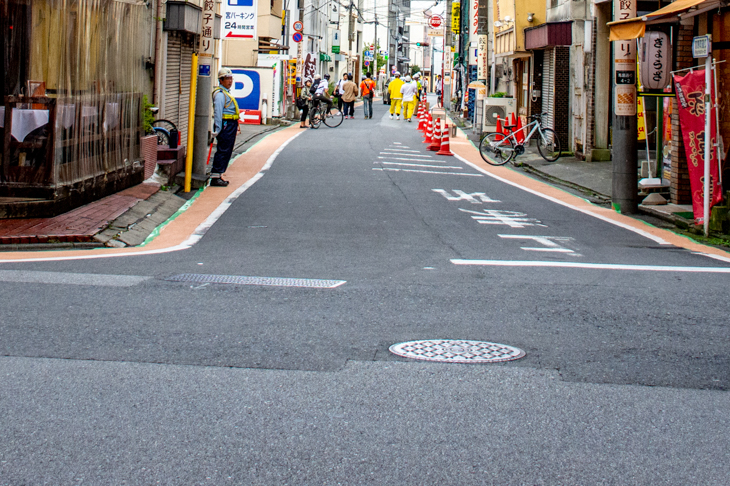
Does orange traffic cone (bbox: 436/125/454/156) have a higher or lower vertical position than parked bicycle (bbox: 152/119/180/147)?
higher

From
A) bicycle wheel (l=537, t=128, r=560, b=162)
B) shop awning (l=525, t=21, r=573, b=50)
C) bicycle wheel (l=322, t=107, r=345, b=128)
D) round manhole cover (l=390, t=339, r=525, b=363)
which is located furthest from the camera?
bicycle wheel (l=322, t=107, r=345, b=128)

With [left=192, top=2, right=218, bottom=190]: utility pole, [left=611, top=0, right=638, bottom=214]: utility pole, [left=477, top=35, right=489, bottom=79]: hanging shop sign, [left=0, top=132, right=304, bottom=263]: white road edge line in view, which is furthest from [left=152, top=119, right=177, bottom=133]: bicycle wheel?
[left=477, top=35, right=489, bottom=79]: hanging shop sign

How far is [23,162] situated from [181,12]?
7613mm

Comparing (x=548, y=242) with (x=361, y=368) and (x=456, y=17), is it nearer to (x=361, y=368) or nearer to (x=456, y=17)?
(x=361, y=368)

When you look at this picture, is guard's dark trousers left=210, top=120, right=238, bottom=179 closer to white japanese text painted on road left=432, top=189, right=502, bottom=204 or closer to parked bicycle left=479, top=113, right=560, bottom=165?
white japanese text painted on road left=432, top=189, right=502, bottom=204

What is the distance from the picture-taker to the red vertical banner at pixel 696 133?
12.1 metres

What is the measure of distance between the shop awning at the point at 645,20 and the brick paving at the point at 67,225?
7393mm

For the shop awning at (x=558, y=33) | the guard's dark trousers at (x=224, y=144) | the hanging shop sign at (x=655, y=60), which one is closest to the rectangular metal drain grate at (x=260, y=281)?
the hanging shop sign at (x=655, y=60)

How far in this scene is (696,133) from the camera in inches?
487

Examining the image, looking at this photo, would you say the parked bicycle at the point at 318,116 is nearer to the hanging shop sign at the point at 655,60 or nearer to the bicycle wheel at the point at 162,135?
the bicycle wheel at the point at 162,135

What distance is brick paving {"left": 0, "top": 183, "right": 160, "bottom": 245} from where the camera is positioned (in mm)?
10000

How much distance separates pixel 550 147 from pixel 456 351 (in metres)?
16.6

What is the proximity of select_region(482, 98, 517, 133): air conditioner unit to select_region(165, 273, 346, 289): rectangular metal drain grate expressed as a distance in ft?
65.8

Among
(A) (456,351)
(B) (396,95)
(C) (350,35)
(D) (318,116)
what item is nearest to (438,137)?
(D) (318,116)
